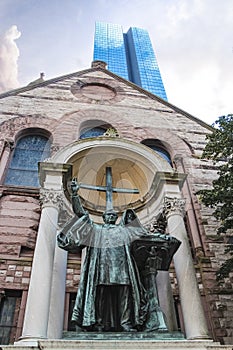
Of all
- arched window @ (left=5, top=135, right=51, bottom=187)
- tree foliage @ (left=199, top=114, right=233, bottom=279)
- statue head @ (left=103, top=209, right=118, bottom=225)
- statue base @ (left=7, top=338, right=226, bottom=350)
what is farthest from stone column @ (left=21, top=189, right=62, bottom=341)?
tree foliage @ (left=199, top=114, right=233, bottom=279)

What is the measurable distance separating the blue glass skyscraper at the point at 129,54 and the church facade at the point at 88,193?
58.6 m

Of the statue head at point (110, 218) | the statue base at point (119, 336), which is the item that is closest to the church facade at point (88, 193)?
the statue base at point (119, 336)

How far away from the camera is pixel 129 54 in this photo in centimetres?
8400

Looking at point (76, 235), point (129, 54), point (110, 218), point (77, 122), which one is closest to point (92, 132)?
point (77, 122)

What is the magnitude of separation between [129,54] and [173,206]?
85.8 meters

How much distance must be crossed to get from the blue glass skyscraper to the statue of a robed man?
65901 mm

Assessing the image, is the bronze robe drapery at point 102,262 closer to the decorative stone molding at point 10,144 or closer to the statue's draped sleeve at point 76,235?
the statue's draped sleeve at point 76,235

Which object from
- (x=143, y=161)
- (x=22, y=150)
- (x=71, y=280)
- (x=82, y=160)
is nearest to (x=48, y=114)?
(x=22, y=150)

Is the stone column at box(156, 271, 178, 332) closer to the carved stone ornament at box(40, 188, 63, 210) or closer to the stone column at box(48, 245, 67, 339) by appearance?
the stone column at box(48, 245, 67, 339)

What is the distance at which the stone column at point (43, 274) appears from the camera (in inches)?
158

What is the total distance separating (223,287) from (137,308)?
3.61 m

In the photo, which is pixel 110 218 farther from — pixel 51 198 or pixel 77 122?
pixel 77 122

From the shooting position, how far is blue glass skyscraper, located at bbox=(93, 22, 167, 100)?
72625 millimetres

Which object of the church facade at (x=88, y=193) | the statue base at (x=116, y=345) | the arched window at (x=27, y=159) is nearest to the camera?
the statue base at (x=116, y=345)
